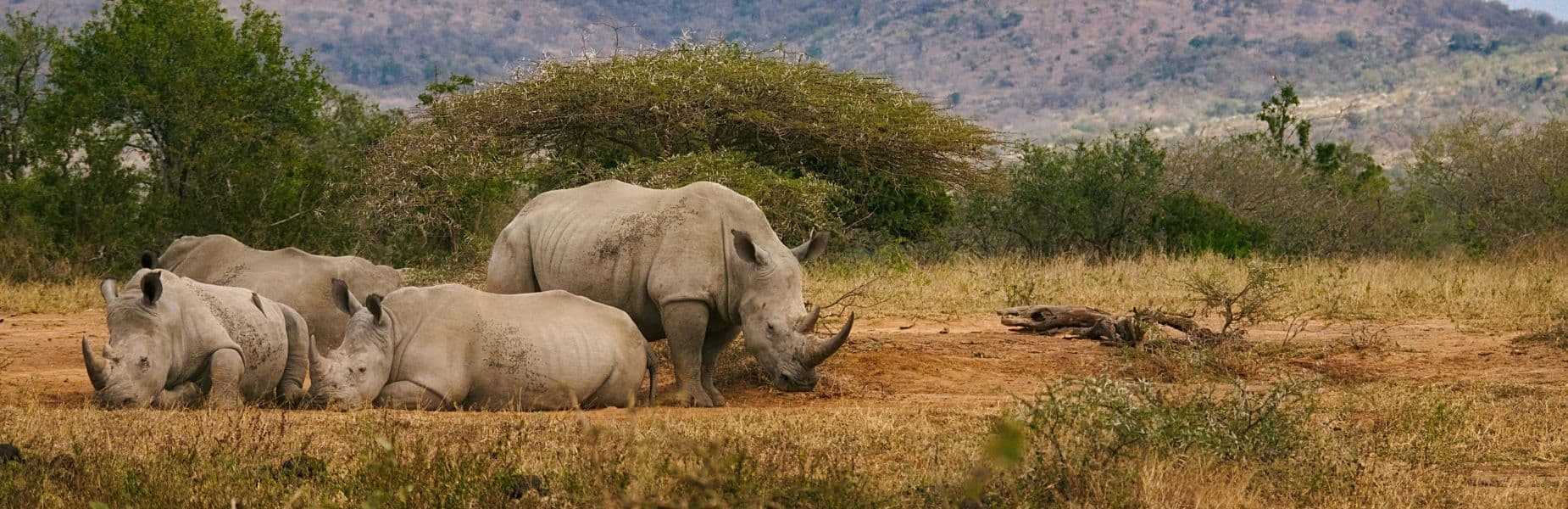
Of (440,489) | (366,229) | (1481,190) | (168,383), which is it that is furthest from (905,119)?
(440,489)

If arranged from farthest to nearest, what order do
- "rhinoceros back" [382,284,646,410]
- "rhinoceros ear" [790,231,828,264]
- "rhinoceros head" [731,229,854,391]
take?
"rhinoceros ear" [790,231,828,264]
"rhinoceros head" [731,229,854,391]
"rhinoceros back" [382,284,646,410]

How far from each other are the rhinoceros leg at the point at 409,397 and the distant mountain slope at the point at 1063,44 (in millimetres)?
127917

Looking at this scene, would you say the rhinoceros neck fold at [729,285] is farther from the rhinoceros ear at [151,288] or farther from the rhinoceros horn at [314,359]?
the rhinoceros ear at [151,288]

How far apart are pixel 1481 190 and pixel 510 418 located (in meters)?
24.7

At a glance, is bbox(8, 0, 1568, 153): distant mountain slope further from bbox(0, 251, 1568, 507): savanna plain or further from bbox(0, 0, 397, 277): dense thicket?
bbox(0, 251, 1568, 507): savanna plain

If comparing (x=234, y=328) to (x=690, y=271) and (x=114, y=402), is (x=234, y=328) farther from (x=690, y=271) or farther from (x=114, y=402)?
(x=690, y=271)

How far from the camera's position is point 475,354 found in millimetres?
9828

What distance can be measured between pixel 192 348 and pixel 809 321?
349cm

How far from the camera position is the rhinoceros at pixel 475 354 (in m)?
9.59

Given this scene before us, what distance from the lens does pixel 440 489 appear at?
6367 millimetres

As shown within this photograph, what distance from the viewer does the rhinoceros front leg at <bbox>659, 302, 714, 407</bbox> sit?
10.8 metres

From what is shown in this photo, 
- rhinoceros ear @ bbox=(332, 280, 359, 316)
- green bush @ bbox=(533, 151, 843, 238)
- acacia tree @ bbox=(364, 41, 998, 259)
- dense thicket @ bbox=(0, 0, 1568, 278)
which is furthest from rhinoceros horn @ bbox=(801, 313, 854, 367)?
acacia tree @ bbox=(364, 41, 998, 259)

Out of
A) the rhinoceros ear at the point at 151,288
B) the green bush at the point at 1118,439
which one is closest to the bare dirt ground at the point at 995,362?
the rhinoceros ear at the point at 151,288

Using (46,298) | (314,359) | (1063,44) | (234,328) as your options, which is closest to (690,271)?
(314,359)
